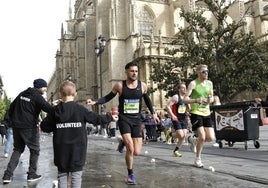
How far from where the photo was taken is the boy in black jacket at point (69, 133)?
358 centimetres

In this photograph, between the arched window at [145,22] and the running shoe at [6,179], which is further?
the arched window at [145,22]

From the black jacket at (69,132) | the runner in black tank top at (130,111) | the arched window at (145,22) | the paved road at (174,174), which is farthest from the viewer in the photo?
the arched window at (145,22)

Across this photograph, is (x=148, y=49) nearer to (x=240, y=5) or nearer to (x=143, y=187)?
(x=240, y=5)

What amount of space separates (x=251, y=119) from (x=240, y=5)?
1383 inches

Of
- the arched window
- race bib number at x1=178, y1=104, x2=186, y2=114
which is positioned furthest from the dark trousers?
the arched window

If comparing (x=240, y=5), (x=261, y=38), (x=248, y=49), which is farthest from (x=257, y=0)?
(x=248, y=49)

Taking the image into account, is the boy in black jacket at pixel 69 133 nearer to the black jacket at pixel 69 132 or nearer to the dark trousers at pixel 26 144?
the black jacket at pixel 69 132

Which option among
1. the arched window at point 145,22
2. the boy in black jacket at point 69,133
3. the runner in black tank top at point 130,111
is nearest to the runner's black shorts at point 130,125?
the runner in black tank top at point 130,111

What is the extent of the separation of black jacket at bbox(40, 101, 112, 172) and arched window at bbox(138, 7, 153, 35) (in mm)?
38633

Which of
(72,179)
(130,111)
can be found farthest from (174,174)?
(72,179)

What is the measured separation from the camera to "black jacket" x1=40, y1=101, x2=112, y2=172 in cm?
358

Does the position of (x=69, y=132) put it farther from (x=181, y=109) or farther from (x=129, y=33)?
(x=129, y=33)

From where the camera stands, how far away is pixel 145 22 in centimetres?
4244

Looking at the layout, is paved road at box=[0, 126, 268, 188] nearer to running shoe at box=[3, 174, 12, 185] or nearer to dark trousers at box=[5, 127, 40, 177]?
running shoe at box=[3, 174, 12, 185]
